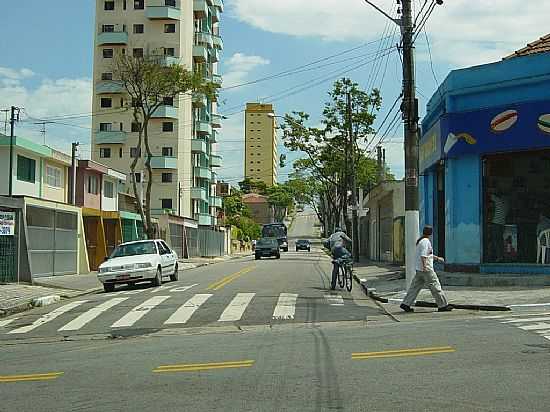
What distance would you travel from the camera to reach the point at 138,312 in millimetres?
18031

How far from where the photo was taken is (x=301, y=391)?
8641 mm

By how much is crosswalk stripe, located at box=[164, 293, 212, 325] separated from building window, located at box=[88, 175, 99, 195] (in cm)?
2645

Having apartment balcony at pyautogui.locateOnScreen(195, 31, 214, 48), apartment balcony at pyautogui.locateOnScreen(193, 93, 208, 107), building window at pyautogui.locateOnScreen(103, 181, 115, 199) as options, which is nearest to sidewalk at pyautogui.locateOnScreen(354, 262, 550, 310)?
apartment balcony at pyautogui.locateOnScreen(193, 93, 208, 107)

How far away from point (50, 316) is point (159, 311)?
104 inches

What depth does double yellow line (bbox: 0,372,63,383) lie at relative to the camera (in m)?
9.95

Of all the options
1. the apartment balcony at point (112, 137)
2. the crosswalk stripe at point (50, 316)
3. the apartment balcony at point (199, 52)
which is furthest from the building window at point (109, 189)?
the apartment balcony at point (199, 52)

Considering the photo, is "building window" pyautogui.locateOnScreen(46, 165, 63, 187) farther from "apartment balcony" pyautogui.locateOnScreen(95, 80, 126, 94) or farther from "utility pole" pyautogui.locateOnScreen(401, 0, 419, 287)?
"apartment balcony" pyautogui.locateOnScreen(95, 80, 126, 94)

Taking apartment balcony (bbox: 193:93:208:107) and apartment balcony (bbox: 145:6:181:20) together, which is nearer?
apartment balcony (bbox: 193:93:208:107)

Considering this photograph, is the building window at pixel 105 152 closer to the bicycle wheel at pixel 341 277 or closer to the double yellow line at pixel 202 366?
the bicycle wheel at pixel 341 277

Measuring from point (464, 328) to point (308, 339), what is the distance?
9.10 feet

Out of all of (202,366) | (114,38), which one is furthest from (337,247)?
(114,38)

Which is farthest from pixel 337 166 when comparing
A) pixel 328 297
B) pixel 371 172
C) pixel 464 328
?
pixel 464 328

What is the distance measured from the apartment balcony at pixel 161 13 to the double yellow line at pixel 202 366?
215ft

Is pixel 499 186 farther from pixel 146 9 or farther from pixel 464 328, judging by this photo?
pixel 146 9
